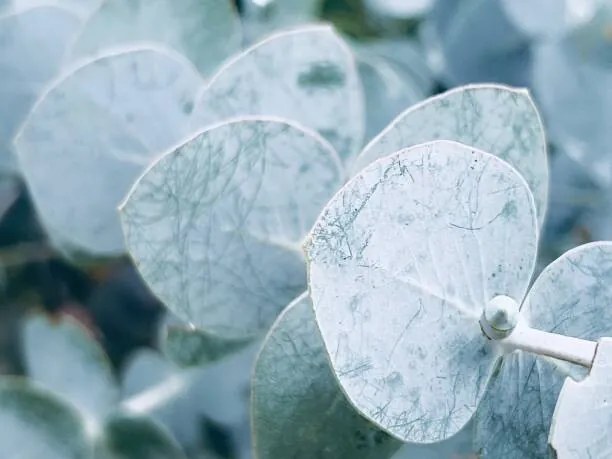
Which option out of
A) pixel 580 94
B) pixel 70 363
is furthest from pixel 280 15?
pixel 70 363

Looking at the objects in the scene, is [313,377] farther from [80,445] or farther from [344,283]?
[80,445]

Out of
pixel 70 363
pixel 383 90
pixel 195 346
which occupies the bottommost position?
pixel 70 363

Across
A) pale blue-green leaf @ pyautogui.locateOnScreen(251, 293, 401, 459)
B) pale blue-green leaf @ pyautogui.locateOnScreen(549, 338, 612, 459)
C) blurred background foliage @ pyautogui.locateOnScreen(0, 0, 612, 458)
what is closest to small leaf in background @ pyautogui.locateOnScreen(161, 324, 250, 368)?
blurred background foliage @ pyautogui.locateOnScreen(0, 0, 612, 458)

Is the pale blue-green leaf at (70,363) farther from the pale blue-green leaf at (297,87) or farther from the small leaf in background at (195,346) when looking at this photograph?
the pale blue-green leaf at (297,87)

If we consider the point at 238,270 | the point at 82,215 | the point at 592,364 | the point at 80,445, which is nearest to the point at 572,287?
the point at 592,364

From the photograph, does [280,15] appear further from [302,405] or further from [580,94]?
[302,405]

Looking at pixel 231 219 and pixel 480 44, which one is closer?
pixel 231 219

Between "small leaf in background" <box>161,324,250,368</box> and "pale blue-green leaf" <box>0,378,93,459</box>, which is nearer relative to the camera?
"small leaf in background" <box>161,324,250,368</box>

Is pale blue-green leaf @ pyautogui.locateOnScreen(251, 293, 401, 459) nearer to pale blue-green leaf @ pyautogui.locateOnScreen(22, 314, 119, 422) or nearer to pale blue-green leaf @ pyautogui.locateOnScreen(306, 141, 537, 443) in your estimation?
pale blue-green leaf @ pyautogui.locateOnScreen(306, 141, 537, 443)

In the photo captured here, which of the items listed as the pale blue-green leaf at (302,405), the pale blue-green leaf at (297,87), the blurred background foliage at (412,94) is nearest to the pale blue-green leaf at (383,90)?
the blurred background foliage at (412,94)
